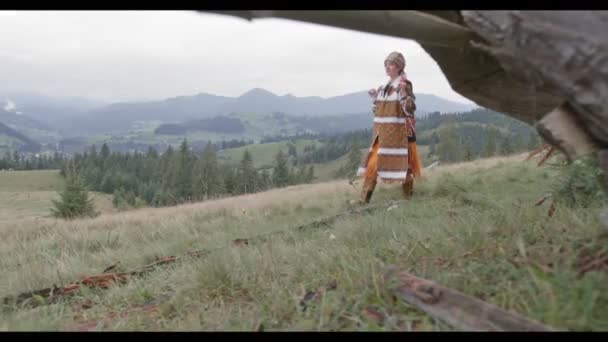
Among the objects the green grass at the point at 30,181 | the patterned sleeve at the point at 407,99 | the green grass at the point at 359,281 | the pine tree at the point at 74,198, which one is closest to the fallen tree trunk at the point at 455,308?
the green grass at the point at 359,281

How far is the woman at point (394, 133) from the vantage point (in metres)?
7.72

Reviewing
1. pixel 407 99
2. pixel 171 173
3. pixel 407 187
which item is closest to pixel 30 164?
pixel 171 173

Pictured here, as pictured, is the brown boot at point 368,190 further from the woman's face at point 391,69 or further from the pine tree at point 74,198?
the pine tree at point 74,198

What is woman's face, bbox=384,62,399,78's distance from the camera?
775cm

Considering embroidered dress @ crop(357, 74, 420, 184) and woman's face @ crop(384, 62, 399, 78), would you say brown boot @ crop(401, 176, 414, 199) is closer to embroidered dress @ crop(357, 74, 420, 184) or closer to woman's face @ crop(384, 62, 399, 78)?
embroidered dress @ crop(357, 74, 420, 184)

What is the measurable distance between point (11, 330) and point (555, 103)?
2991 millimetres

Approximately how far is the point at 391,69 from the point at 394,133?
1051 millimetres

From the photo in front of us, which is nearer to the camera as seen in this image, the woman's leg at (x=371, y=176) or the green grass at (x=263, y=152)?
the woman's leg at (x=371, y=176)

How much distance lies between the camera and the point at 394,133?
7.91m

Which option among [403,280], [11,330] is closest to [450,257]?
[403,280]
